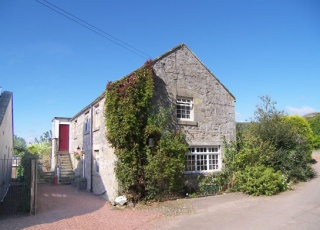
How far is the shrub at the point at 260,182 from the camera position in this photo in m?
12.2

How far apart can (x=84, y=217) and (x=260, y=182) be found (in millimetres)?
8008

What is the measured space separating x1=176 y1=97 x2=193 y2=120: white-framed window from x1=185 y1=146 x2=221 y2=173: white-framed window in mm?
1746

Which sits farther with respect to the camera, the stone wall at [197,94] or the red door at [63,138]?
the red door at [63,138]

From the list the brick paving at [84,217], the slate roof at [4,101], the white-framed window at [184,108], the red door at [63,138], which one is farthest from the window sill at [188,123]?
the red door at [63,138]

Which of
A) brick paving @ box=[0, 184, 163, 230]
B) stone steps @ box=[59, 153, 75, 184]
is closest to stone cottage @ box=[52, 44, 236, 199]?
brick paving @ box=[0, 184, 163, 230]

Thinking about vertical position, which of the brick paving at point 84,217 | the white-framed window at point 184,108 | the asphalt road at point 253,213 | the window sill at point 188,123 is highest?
the white-framed window at point 184,108

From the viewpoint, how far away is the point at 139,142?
38.2ft

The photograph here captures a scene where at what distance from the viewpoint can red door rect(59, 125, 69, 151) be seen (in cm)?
2486

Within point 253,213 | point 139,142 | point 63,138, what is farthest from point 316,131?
point 63,138

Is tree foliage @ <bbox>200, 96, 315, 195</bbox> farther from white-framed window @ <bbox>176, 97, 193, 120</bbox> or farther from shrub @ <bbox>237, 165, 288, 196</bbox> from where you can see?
white-framed window @ <bbox>176, 97, 193, 120</bbox>

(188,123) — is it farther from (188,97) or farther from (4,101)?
(4,101)

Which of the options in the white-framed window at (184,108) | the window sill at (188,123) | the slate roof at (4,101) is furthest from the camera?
the white-framed window at (184,108)

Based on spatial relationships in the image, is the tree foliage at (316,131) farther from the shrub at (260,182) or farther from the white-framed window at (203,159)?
the white-framed window at (203,159)

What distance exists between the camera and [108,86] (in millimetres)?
12008
